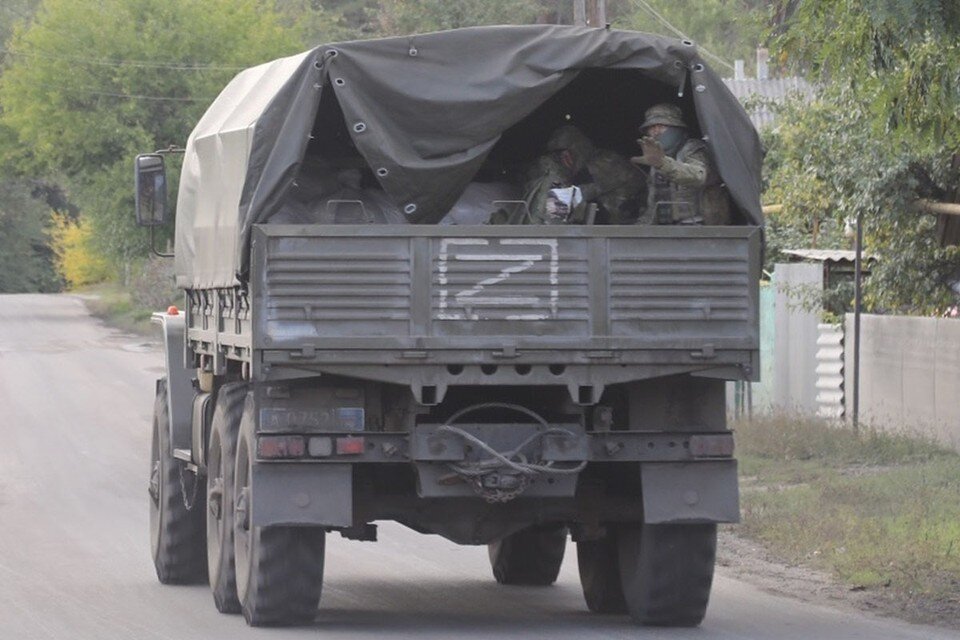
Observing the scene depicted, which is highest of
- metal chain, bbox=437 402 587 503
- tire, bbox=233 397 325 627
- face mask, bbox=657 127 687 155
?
face mask, bbox=657 127 687 155

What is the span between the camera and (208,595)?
11.5m

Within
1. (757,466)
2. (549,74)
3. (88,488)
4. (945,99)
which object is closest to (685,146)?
(549,74)

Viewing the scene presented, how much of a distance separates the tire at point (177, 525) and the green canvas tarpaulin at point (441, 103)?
2765 millimetres

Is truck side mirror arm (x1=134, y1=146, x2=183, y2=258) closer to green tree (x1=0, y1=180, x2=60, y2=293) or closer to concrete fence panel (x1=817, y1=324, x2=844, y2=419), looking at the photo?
concrete fence panel (x1=817, y1=324, x2=844, y2=419)

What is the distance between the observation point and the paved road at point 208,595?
9828 millimetres

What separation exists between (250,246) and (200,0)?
36205mm

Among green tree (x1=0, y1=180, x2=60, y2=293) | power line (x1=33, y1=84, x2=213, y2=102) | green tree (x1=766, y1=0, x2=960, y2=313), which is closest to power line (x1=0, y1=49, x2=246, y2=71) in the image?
power line (x1=33, y1=84, x2=213, y2=102)

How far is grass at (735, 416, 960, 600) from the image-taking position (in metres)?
11.8

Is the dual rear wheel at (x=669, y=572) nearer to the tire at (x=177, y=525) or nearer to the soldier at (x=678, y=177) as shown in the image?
the soldier at (x=678, y=177)

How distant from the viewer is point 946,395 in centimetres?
1831

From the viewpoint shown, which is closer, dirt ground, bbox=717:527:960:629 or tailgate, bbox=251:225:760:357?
tailgate, bbox=251:225:760:357

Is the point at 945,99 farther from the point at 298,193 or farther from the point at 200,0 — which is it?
the point at 200,0

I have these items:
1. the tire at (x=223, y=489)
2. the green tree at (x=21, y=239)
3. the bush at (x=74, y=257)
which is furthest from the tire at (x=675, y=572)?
the green tree at (x=21, y=239)

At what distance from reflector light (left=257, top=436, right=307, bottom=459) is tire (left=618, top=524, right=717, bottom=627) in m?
1.89
